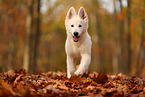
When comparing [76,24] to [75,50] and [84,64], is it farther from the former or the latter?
[84,64]

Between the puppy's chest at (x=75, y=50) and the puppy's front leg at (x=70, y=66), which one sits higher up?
the puppy's chest at (x=75, y=50)

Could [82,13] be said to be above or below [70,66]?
above

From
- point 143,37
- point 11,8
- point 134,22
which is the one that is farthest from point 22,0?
point 134,22

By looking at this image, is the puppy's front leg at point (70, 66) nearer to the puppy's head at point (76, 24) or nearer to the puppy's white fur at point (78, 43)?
the puppy's white fur at point (78, 43)

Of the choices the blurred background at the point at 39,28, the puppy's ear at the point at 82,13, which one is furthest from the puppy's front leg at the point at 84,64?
the blurred background at the point at 39,28

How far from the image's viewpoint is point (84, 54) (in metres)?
4.46

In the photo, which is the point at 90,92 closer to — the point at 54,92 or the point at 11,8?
the point at 54,92

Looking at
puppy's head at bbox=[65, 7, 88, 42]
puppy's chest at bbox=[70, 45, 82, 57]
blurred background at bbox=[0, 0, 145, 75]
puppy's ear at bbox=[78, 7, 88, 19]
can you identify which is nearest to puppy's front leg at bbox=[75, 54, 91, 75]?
puppy's chest at bbox=[70, 45, 82, 57]

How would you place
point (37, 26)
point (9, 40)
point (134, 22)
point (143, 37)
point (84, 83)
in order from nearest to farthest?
point (84, 83)
point (143, 37)
point (37, 26)
point (9, 40)
point (134, 22)

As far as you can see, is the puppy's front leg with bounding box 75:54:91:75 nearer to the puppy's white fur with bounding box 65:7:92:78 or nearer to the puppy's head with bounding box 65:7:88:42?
the puppy's white fur with bounding box 65:7:92:78

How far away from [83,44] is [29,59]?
27.7 feet

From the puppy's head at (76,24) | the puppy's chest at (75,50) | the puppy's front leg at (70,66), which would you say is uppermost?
the puppy's head at (76,24)

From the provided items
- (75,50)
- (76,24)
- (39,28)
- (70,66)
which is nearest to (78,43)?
(75,50)

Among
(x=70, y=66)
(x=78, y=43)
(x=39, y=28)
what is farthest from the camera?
(x=39, y=28)
